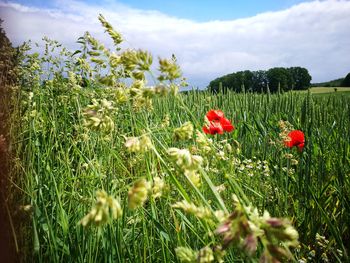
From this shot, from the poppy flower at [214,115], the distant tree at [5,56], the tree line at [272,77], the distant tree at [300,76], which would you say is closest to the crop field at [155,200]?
the poppy flower at [214,115]

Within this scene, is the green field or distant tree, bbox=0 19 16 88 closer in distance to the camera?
distant tree, bbox=0 19 16 88

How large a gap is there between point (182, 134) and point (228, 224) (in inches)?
11.2

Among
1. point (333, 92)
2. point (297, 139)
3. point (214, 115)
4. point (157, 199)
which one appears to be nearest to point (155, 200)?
point (157, 199)

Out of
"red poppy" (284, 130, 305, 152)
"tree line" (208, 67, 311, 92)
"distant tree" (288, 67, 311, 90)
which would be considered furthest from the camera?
"distant tree" (288, 67, 311, 90)

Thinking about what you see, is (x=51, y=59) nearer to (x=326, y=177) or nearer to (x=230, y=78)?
(x=326, y=177)

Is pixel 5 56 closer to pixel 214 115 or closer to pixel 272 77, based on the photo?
pixel 214 115

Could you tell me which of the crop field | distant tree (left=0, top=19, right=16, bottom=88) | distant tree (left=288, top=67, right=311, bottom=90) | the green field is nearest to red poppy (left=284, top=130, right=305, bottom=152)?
the crop field

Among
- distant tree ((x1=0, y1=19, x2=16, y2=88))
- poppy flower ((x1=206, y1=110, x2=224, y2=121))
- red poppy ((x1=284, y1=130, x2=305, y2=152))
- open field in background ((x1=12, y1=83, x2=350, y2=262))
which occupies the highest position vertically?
distant tree ((x1=0, y1=19, x2=16, y2=88))

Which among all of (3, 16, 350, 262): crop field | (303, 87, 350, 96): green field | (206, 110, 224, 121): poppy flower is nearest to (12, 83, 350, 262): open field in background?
(3, 16, 350, 262): crop field

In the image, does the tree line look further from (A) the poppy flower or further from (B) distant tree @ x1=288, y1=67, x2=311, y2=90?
(A) the poppy flower

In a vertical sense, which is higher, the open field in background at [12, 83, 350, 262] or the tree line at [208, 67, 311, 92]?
the tree line at [208, 67, 311, 92]

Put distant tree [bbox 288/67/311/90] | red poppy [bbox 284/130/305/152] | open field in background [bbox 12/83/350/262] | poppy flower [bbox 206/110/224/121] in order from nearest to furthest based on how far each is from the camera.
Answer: open field in background [bbox 12/83/350/262] < red poppy [bbox 284/130/305/152] < poppy flower [bbox 206/110/224/121] < distant tree [bbox 288/67/311/90]

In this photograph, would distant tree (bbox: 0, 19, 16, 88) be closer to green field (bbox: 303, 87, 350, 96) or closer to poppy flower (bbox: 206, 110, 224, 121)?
poppy flower (bbox: 206, 110, 224, 121)

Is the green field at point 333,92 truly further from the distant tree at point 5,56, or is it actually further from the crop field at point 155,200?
the distant tree at point 5,56
